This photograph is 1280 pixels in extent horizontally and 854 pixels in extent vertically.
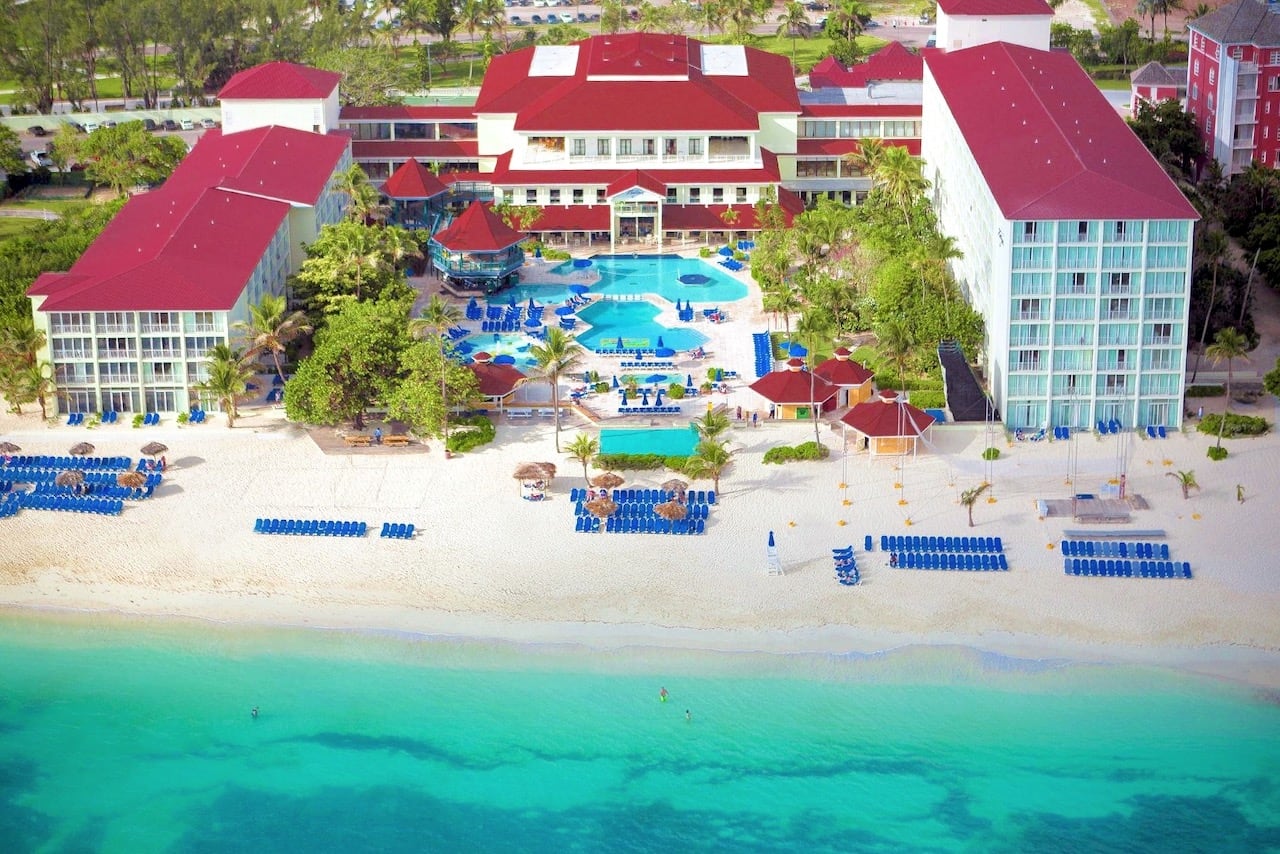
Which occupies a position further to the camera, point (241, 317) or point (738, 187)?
point (738, 187)

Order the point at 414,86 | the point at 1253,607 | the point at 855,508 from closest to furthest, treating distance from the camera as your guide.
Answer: the point at 1253,607, the point at 855,508, the point at 414,86

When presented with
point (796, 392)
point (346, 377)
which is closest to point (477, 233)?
point (346, 377)

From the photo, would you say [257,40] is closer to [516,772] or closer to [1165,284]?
[1165,284]

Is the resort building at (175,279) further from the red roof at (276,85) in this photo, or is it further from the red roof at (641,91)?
the red roof at (641,91)

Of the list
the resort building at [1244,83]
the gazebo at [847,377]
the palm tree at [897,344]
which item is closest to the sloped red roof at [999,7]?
the resort building at [1244,83]

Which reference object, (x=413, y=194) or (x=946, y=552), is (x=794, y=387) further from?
(x=413, y=194)

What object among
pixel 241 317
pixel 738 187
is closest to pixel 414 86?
pixel 738 187
